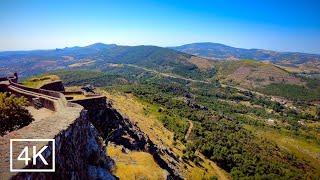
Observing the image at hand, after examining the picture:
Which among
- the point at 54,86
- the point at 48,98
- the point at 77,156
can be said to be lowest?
the point at 77,156

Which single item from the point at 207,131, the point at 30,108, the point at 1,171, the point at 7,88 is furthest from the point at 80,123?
the point at 207,131

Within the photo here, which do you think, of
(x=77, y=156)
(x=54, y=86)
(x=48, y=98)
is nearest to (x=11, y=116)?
(x=77, y=156)

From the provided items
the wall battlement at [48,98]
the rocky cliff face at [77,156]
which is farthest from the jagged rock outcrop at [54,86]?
the rocky cliff face at [77,156]

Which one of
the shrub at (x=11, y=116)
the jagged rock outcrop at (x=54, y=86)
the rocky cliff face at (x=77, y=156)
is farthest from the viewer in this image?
the jagged rock outcrop at (x=54, y=86)

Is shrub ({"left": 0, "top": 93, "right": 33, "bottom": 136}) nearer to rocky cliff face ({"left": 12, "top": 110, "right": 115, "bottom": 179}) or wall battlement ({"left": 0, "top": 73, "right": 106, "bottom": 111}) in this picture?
wall battlement ({"left": 0, "top": 73, "right": 106, "bottom": 111})

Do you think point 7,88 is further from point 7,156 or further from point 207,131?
point 207,131

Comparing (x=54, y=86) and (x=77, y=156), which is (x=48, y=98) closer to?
(x=77, y=156)

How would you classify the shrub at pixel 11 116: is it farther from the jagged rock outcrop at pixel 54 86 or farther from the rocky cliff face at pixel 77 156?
the jagged rock outcrop at pixel 54 86

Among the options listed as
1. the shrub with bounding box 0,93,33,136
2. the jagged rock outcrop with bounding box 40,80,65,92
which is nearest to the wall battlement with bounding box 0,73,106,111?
the jagged rock outcrop with bounding box 40,80,65,92
